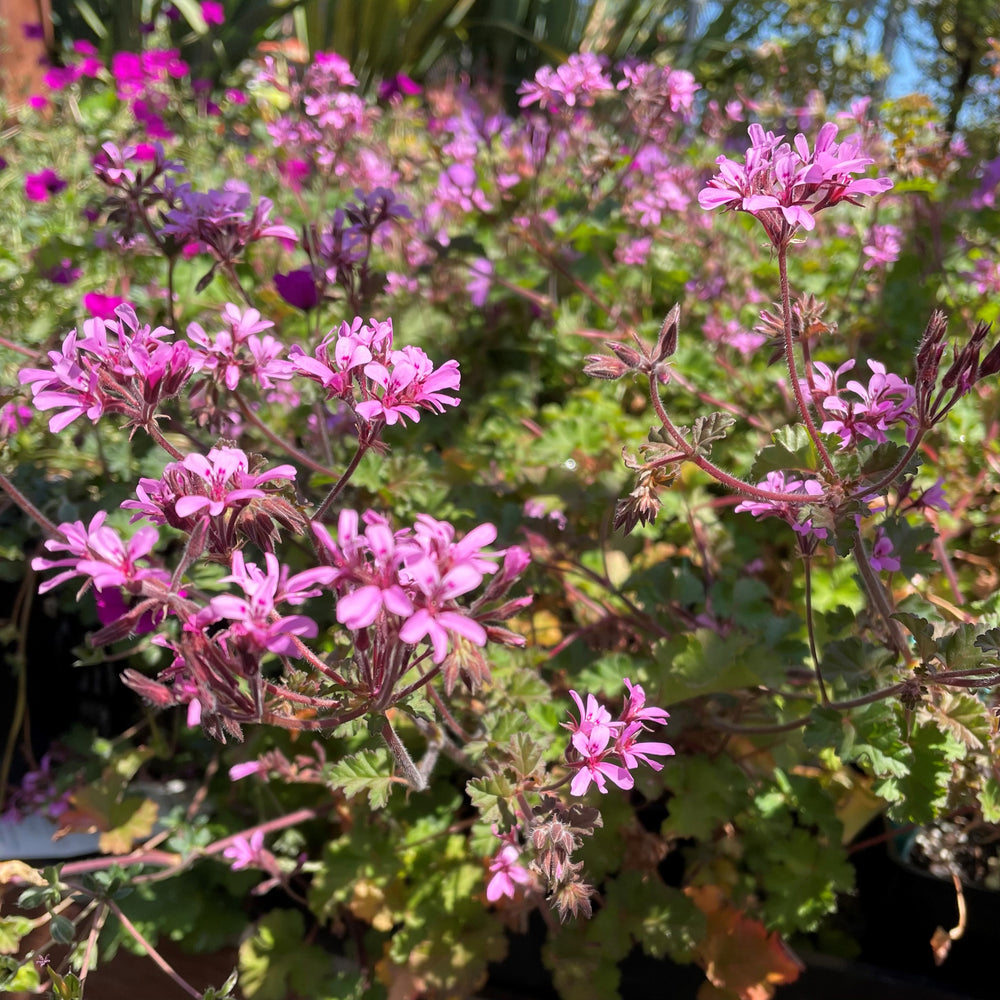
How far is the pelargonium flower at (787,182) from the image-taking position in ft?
2.82

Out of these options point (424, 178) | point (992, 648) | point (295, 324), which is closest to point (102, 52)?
point (424, 178)

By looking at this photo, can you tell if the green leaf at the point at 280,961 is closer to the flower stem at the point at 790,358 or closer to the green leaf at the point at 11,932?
the green leaf at the point at 11,932

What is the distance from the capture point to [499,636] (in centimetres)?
76

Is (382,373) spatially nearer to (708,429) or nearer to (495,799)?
(708,429)

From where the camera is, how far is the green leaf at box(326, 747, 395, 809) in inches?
44.4

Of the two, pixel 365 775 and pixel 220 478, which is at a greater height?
Result: pixel 220 478

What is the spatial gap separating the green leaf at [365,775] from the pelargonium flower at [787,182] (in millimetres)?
831

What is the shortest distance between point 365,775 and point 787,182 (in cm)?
95

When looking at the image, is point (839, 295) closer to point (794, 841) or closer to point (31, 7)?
point (794, 841)

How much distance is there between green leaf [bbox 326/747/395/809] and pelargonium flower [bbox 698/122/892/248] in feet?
2.73

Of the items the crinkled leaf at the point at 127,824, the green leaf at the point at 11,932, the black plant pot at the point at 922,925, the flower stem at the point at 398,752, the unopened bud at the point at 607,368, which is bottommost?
the crinkled leaf at the point at 127,824

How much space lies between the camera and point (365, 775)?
46.6 inches

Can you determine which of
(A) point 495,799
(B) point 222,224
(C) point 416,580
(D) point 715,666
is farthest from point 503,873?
Result: (B) point 222,224

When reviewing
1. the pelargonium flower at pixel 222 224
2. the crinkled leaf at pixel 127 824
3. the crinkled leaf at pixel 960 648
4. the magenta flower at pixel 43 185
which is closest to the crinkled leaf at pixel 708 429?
the crinkled leaf at pixel 960 648
